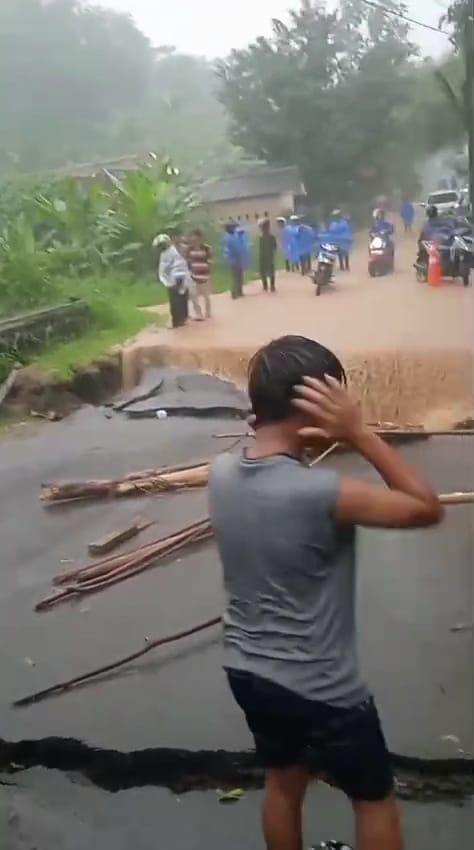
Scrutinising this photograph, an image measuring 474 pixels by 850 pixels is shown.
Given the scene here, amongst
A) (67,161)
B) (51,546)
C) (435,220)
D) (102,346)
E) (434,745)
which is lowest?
(434,745)

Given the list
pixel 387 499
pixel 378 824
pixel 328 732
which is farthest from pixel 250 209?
pixel 378 824

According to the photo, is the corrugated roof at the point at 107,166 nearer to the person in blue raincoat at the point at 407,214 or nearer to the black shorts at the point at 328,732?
the person in blue raincoat at the point at 407,214

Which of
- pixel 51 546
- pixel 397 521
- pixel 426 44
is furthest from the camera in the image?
pixel 51 546

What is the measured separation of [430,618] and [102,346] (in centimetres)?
73

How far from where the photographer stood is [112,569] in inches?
71.7

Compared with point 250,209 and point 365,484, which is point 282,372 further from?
point 250,209

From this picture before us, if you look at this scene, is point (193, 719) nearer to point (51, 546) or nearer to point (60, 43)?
point (51, 546)

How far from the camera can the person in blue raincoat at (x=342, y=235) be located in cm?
181

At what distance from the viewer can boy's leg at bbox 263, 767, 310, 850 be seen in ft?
4.93

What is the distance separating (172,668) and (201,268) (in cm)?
68

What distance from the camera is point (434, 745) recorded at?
68.3 inches

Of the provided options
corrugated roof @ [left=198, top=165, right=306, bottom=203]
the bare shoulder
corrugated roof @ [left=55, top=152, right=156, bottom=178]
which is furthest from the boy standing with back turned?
corrugated roof @ [left=55, top=152, right=156, bottom=178]

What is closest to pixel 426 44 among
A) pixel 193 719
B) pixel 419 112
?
pixel 419 112

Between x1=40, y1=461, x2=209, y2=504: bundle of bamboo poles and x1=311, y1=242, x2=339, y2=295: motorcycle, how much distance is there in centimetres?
36
